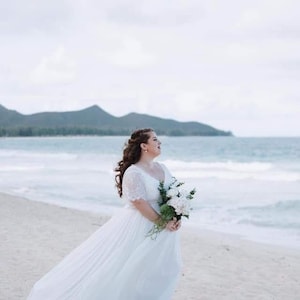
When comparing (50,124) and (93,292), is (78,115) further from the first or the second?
(93,292)

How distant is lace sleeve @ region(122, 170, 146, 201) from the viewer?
4.86 meters

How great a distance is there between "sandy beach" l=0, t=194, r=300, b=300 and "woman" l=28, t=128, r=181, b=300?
1423 millimetres

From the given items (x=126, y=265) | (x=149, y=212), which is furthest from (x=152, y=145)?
(x=126, y=265)

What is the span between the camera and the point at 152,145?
16.4 ft

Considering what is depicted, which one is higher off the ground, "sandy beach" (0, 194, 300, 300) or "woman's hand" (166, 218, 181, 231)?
"woman's hand" (166, 218, 181, 231)

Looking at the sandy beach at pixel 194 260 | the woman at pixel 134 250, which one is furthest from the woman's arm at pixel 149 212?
the sandy beach at pixel 194 260

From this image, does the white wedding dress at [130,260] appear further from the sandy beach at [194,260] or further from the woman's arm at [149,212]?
the sandy beach at [194,260]

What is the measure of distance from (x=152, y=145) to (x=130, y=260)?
92 centimetres

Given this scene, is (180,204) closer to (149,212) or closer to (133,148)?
(149,212)

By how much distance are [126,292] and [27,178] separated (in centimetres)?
2155

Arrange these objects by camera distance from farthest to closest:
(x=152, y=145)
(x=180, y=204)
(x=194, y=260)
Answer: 1. (x=194, y=260)
2. (x=152, y=145)
3. (x=180, y=204)

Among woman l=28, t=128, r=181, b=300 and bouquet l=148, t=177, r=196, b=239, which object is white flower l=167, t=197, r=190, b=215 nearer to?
bouquet l=148, t=177, r=196, b=239

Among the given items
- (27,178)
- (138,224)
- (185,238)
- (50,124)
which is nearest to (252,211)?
(185,238)

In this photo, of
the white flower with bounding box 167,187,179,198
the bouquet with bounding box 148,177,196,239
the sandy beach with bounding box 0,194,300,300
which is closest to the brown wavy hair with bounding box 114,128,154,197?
the bouquet with bounding box 148,177,196,239
